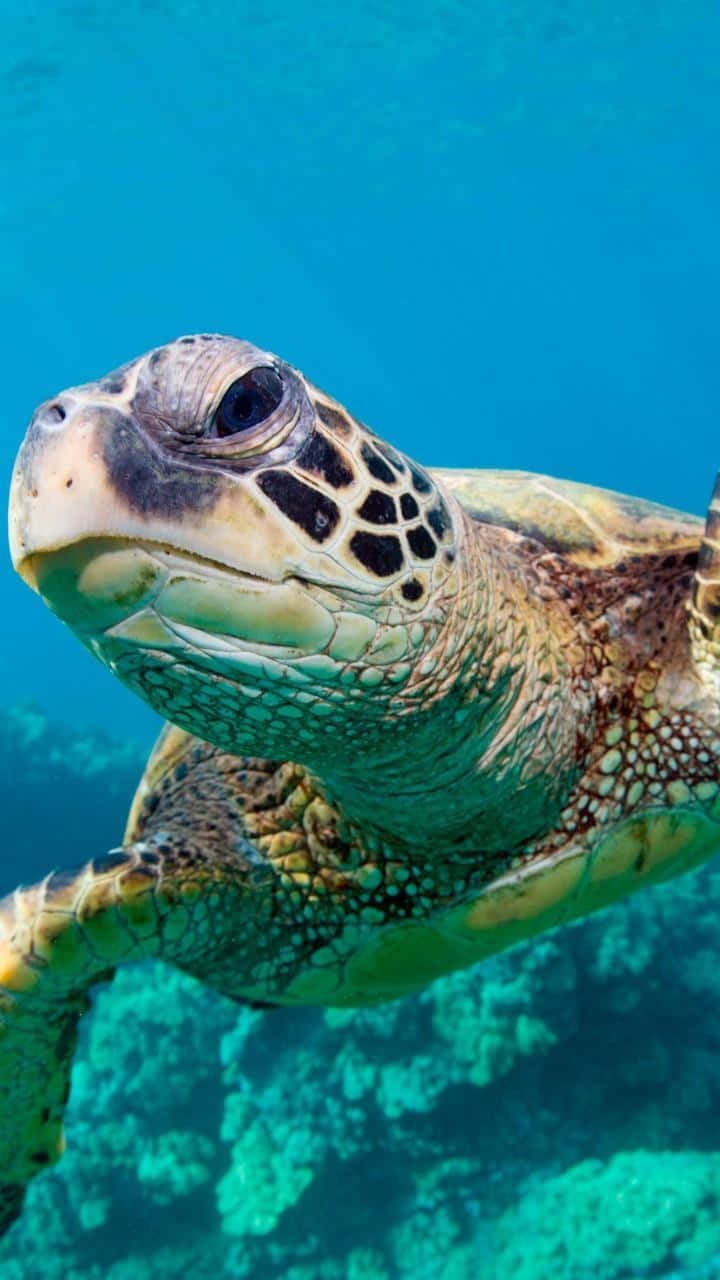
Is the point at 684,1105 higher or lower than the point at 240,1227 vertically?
lower

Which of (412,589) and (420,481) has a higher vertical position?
(420,481)

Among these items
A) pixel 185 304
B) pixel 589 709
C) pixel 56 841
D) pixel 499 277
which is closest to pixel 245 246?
pixel 185 304

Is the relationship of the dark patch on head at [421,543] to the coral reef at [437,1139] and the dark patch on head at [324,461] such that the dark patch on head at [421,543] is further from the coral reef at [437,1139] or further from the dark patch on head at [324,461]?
the coral reef at [437,1139]

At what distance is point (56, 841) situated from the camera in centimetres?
1127

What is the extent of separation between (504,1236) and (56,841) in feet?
24.6

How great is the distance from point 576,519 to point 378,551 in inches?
53.9

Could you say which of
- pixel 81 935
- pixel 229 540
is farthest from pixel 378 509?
pixel 81 935

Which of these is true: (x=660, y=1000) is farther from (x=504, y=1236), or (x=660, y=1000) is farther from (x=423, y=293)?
(x=423, y=293)

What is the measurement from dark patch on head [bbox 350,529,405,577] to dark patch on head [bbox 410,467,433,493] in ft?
0.43

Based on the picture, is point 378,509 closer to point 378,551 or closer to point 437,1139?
point 378,551

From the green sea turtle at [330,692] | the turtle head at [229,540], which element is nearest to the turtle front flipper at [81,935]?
the green sea turtle at [330,692]

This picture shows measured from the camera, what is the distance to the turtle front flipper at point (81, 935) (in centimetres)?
230

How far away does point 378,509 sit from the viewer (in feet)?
4.56

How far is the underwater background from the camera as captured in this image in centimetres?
568
